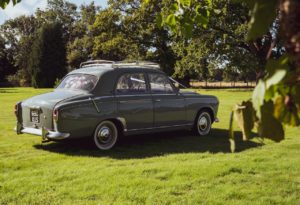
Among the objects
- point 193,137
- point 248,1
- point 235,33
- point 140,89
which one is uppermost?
point 235,33

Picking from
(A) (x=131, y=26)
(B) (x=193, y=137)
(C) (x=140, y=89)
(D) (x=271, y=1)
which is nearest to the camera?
(D) (x=271, y=1)

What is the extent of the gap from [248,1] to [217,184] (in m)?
5.19

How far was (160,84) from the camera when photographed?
412 inches

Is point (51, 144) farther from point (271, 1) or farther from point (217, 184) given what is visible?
point (271, 1)

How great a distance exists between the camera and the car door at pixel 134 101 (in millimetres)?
9406

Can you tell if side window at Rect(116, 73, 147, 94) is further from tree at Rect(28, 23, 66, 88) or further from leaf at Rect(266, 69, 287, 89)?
tree at Rect(28, 23, 66, 88)

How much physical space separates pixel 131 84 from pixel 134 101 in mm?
448

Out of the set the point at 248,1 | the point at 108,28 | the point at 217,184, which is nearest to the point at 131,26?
the point at 108,28

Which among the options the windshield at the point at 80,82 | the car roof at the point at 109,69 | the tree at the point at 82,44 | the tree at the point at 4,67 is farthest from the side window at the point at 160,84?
the tree at the point at 4,67

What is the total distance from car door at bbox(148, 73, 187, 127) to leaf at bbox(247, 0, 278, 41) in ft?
29.6

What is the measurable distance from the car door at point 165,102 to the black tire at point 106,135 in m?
1.13

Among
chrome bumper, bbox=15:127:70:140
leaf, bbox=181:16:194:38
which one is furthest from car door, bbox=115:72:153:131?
leaf, bbox=181:16:194:38

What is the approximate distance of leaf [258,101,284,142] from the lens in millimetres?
1073

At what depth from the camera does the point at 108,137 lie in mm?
9219
